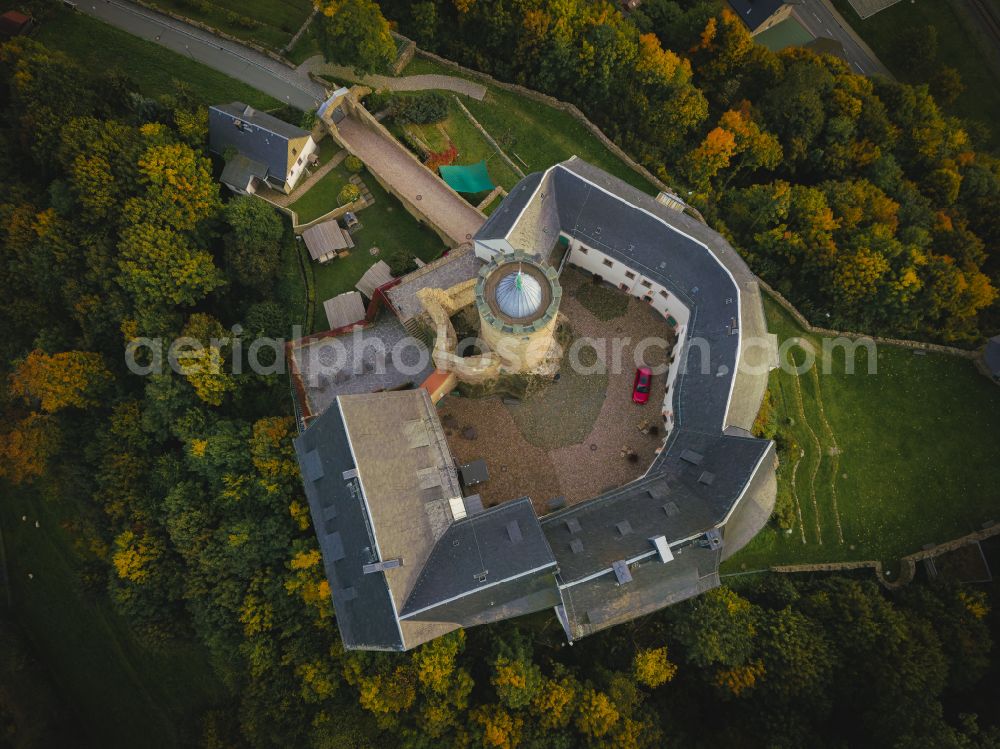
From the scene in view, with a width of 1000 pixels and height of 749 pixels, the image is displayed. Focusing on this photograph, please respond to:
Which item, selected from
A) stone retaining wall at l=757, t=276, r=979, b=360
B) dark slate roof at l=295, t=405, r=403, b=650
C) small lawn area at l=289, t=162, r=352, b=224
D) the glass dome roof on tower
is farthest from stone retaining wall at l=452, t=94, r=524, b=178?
dark slate roof at l=295, t=405, r=403, b=650

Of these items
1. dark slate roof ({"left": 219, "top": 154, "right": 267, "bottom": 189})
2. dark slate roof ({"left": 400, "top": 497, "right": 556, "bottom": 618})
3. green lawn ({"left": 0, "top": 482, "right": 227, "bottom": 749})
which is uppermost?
dark slate roof ({"left": 219, "top": 154, "right": 267, "bottom": 189})

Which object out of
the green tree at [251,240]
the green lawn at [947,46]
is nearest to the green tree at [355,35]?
the green tree at [251,240]

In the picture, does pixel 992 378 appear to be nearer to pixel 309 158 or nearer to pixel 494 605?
pixel 494 605

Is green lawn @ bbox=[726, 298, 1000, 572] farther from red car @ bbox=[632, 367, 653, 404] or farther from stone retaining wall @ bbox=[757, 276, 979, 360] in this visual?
red car @ bbox=[632, 367, 653, 404]

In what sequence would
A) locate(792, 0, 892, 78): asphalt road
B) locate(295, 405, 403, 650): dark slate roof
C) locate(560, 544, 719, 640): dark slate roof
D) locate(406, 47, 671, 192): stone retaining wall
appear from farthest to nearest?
locate(792, 0, 892, 78): asphalt road < locate(406, 47, 671, 192): stone retaining wall < locate(560, 544, 719, 640): dark slate roof < locate(295, 405, 403, 650): dark slate roof

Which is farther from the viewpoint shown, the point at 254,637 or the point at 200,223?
the point at 200,223

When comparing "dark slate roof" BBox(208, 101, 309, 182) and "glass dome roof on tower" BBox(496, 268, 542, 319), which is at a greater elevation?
"dark slate roof" BBox(208, 101, 309, 182)

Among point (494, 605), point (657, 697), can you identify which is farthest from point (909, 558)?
point (494, 605)
